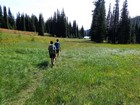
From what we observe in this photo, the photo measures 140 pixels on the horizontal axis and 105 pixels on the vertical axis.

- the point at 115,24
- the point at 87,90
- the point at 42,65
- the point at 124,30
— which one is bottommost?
the point at 87,90

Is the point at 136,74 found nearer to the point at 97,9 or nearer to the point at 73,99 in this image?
the point at 73,99

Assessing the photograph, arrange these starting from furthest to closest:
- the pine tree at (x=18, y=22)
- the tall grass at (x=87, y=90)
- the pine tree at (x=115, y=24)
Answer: the pine tree at (x=18, y=22) → the pine tree at (x=115, y=24) → the tall grass at (x=87, y=90)

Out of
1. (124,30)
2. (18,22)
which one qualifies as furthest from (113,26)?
(18,22)

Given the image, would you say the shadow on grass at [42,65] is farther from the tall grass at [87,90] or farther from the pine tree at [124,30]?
the pine tree at [124,30]

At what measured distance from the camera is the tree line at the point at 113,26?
85.1 meters

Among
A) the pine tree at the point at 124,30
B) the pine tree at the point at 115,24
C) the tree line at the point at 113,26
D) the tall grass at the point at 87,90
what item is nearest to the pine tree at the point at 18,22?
the tree line at the point at 113,26

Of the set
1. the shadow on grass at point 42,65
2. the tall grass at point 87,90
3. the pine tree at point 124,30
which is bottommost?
the tall grass at point 87,90

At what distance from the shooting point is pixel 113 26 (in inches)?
3701

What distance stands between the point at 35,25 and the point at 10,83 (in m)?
111

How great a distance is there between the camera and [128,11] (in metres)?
90.5

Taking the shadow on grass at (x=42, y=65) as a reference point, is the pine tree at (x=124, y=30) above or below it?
above

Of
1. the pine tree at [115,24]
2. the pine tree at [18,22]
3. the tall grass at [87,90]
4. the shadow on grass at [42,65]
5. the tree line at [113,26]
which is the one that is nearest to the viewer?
the tall grass at [87,90]

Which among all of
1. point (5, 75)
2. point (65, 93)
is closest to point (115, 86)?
point (65, 93)

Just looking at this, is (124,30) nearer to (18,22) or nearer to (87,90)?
(18,22)
